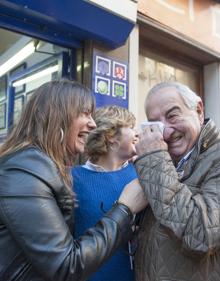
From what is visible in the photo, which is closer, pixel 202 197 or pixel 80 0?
pixel 202 197

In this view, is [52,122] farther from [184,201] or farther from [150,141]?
[184,201]

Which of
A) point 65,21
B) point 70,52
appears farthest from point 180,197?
point 70,52

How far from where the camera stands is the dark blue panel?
320 centimetres

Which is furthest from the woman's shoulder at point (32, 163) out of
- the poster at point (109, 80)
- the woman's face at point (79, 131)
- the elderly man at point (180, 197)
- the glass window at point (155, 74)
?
the glass window at point (155, 74)

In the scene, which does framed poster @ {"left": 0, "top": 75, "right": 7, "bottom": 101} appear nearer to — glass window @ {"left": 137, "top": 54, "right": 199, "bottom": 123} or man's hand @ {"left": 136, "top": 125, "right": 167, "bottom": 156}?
glass window @ {"left": 137, "top": 54, "right": 199, "bottom": 123}

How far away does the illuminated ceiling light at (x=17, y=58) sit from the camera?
3820 mm

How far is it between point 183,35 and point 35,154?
3.89 meters

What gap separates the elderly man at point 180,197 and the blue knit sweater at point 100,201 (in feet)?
0.93

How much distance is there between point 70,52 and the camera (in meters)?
3.95

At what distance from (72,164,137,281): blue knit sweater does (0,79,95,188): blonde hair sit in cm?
35

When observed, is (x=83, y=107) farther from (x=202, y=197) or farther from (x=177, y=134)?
(x=202, y=197)

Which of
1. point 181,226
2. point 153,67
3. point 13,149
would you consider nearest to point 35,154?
point 13,149

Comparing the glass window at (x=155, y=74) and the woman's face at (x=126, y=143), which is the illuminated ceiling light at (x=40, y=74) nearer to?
the glass window at (x=155, y=74)

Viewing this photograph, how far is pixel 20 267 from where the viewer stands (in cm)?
137
